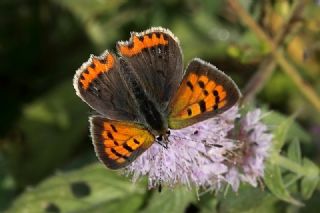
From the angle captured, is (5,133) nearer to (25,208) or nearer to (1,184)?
(1,184)

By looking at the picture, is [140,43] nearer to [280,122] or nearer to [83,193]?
[280,122]

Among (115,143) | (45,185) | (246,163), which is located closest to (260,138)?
(246,163)

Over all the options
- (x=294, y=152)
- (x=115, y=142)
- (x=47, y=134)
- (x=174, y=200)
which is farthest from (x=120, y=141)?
(x=47, y=134)

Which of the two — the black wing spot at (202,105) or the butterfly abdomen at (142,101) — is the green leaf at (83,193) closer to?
the butterfly abdomen at (142,101)

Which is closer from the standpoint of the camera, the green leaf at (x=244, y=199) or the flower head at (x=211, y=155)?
the flower head at (x=211, y=155)

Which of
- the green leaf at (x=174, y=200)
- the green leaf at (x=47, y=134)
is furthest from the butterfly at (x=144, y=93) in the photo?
the green leaf at (x=47, y=134)

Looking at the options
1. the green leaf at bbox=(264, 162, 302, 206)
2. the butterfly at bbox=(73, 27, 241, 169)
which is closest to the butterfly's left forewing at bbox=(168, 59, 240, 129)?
the butterfly at bbox=(73, 27, 241, 169)

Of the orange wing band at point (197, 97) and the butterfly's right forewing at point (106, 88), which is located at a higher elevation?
the butterfly's right forewing at point (106, 88)
